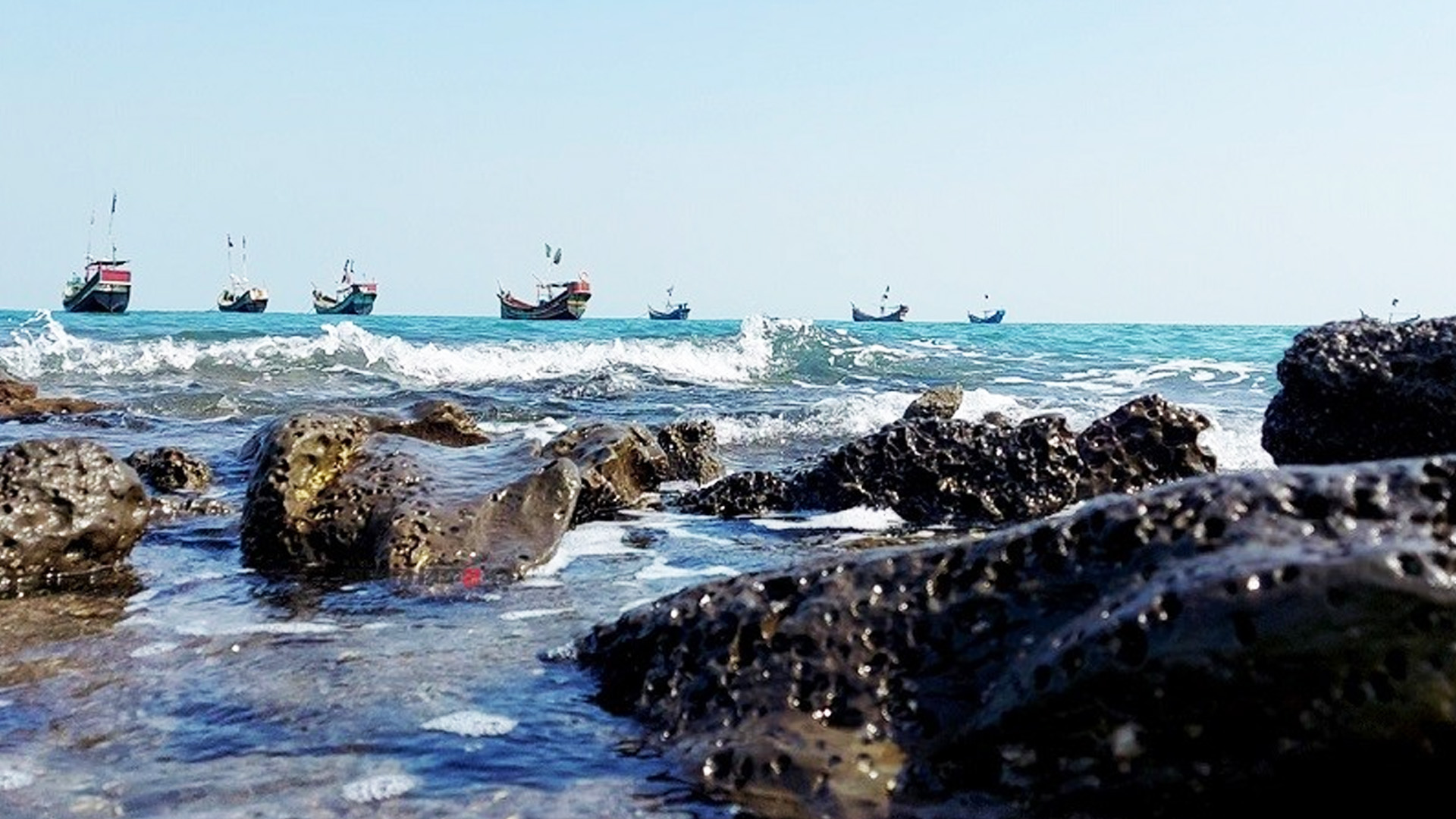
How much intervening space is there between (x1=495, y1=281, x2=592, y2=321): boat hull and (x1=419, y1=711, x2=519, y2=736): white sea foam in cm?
5437

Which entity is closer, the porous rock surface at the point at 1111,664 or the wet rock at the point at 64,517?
the porous rock surface at the point at 1111,664

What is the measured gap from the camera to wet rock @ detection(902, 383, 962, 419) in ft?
37.4

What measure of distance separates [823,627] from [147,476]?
22.5 ft

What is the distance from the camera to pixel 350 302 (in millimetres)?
69125

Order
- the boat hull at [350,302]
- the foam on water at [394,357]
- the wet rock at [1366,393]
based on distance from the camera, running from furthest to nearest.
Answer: the boat hull at [350,302], the foam on water at [394,357], the wet rock at [1366,393]

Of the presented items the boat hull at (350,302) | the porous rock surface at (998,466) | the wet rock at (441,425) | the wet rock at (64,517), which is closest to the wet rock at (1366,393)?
the porous rock surface at (998,466)

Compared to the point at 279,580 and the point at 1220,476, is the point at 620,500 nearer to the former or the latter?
the point at 279,580

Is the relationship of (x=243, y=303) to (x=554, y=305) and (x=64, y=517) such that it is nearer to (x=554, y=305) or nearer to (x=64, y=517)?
(x=554, y=305)

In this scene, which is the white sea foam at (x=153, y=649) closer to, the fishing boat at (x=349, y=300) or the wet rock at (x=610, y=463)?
the wet rock at (x=610, y=463)

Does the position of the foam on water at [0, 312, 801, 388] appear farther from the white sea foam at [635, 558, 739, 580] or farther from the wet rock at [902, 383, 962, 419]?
the white sea foam at [635, 558, 739, 580]

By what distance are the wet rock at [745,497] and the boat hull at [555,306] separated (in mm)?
49912

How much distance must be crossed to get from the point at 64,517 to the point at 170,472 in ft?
9.79

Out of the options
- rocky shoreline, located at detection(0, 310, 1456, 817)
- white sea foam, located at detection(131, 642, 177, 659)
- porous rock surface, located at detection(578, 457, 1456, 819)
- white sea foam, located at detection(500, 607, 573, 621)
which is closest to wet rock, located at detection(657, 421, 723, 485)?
white sea foam, located at detection(500, 607, 573, 621)

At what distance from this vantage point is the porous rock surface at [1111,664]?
8.02 ft
